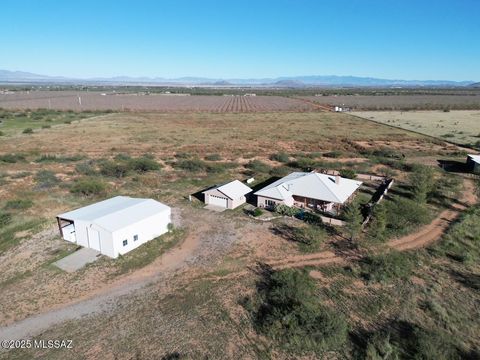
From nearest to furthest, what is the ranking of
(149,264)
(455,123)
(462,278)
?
(462,278) < (149,264) < (455,123)

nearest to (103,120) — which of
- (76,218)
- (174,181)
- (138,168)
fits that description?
(138,168)

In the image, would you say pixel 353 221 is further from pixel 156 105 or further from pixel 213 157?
pixel 156 105

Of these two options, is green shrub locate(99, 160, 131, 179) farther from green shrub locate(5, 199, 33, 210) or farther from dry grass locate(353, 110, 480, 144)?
dry grass locate(353, 110, 480, 144)

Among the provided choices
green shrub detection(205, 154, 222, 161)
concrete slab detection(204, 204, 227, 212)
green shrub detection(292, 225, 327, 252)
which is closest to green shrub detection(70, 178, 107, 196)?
concrete slab detection(204, 204, 227, 212)

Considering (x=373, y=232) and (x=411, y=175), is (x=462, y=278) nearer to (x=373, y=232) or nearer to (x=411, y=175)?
(x=373, y=232)

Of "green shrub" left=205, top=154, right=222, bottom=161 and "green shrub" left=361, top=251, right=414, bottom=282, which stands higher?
"green shrub" left=361, top=251, right=414, bottom=282
